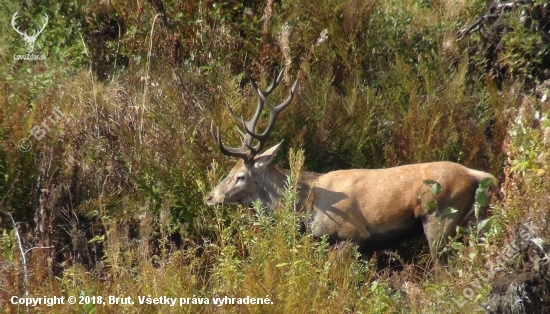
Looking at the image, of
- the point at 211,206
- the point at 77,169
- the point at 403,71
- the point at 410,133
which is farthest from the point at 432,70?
the point at 77,169

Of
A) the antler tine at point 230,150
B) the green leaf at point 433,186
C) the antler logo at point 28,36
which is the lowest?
the green leaf at point 433,186

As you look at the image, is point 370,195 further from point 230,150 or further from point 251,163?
point 230,150

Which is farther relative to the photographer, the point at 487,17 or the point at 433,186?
the point at 487,17

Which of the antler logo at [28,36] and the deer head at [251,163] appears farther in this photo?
the antler logo at [28,36]

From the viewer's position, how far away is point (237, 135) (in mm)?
9727

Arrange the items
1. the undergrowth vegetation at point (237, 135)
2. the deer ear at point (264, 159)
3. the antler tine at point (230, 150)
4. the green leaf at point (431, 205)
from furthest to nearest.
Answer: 1. the deer ear at point (264, 159)
2. the antler tine at point (230, 150)
3. the green leaf at point (431, 205)
4. the undergrowth vegetation at point (237, 135)

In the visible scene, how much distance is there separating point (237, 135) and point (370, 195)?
1.55 meters

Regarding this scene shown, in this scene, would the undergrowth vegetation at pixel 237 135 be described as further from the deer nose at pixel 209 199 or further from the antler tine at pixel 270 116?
the antler tine at pixel 270 116

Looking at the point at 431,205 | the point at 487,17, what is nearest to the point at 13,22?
the point at 487,17

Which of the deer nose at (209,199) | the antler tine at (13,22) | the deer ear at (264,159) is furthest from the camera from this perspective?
the antler tine at (13,22)

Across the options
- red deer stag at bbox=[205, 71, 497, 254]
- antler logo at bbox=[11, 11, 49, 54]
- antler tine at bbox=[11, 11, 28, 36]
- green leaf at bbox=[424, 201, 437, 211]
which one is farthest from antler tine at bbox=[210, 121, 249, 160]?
antler tine at bbox=[11, 11, 28, 36]

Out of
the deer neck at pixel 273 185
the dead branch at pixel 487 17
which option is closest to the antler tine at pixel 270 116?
the deer neck at pixel 273 185

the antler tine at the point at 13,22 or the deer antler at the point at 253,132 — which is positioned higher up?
the antler tine at the point at 13,22

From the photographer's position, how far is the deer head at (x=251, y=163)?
9.19 meters
